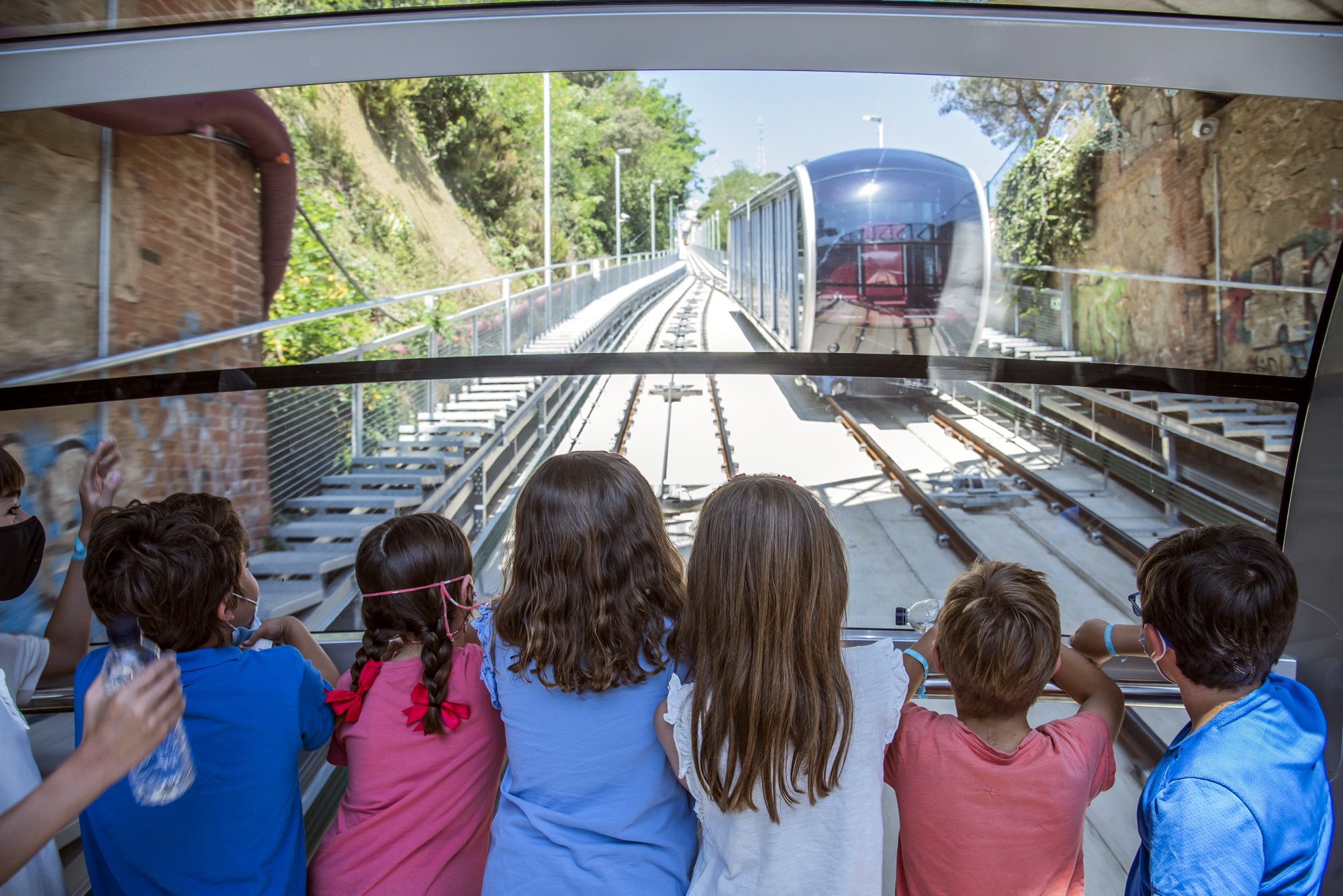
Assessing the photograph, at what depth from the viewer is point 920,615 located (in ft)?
6.64

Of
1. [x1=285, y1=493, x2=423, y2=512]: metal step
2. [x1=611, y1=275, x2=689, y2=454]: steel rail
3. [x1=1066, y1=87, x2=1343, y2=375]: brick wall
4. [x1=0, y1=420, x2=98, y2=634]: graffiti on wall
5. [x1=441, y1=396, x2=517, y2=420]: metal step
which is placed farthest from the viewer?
[x1=611, y1=275, x2=689, y2=454]: steel rail

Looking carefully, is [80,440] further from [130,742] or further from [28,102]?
[130,742]

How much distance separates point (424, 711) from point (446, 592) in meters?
0.25

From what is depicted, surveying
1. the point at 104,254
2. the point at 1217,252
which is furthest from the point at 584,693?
the point at 1217,252

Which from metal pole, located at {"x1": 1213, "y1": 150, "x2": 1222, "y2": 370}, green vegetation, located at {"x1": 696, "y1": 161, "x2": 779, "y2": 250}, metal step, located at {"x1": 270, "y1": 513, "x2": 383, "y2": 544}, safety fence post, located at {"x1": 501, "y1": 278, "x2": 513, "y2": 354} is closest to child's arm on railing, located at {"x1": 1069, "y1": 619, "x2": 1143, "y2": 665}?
green vegetation, located at {"x1": 696, "y1": 161, "x2": 779, "y2": 250}

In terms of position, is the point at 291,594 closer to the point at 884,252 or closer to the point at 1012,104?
the point at 1012,104

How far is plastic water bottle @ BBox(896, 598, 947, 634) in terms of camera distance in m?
2.00

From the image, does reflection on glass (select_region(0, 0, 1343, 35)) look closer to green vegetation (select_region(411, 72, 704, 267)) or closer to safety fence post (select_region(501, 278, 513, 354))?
green vegetation (select_region(411, 72, 704, 267))

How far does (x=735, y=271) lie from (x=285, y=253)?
1154 cm

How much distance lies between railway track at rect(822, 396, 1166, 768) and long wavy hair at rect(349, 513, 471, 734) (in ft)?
15.6

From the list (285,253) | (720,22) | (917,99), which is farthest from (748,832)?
(285,253)

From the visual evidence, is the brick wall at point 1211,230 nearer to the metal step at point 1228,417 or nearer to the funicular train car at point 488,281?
the funicular train car at point 488,281

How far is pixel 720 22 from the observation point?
1.97m

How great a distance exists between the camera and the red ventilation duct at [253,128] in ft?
9.05
